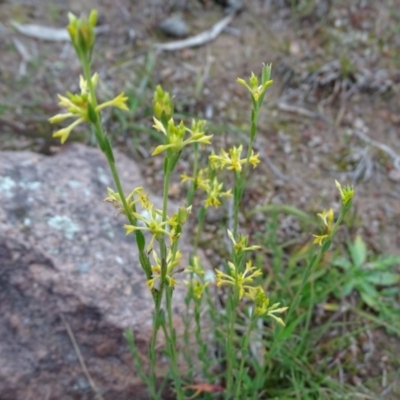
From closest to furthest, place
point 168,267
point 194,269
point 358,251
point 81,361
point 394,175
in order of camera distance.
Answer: point 168,267
point 194,269
point 81,361
point 358,251
point 394,175

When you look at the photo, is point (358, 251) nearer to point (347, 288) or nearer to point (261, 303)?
point (347, 288)

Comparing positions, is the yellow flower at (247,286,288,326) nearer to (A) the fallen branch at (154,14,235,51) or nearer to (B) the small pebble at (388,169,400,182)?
(B) the small pebble at (388,169,400,182)

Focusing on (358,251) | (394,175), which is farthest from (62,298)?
(394,175)

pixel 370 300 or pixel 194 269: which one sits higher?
pixel 194 269

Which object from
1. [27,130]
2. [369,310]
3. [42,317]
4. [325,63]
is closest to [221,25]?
A: [325,63]

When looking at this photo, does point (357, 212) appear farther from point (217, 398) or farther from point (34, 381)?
point (34, 381)

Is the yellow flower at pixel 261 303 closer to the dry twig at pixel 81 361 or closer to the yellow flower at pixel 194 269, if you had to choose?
the yellow flower at pixel 194 269
